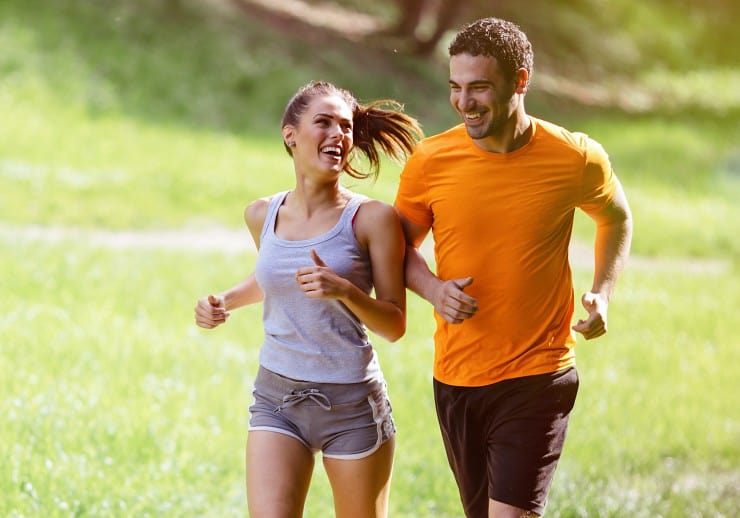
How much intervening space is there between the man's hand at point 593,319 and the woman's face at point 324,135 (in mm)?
1081

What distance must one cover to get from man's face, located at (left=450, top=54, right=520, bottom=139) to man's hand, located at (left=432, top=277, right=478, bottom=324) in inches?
22.0

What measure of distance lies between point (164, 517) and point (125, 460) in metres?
0.87

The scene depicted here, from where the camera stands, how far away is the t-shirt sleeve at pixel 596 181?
4.87m

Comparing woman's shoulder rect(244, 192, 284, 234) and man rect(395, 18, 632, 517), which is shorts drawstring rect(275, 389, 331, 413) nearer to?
man rect(395, 18, 632, 517)

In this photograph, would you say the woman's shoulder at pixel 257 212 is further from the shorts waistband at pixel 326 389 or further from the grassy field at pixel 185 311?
the grassy field at pixel 185 311

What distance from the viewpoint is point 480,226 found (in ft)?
15.5

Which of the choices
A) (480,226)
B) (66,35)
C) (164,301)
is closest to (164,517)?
(480,226)

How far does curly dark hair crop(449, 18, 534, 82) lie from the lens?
14.9 feet

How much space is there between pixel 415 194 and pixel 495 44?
26.5 inches

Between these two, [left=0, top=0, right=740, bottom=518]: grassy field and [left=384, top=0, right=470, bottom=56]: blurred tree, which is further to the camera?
[left=384, top=0, right=470, bottom=56]: blurred tree

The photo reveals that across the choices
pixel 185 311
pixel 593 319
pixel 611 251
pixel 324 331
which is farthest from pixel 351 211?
pixel 185 311

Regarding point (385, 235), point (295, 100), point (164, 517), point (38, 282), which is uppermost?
point (295, 100)

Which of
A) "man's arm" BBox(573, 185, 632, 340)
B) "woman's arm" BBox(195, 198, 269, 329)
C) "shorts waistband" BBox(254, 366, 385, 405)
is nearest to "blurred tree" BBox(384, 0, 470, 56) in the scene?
"man's arm" BBox(573, 185, 632, 340)

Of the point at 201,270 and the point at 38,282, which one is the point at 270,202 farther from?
the point at 201,270
